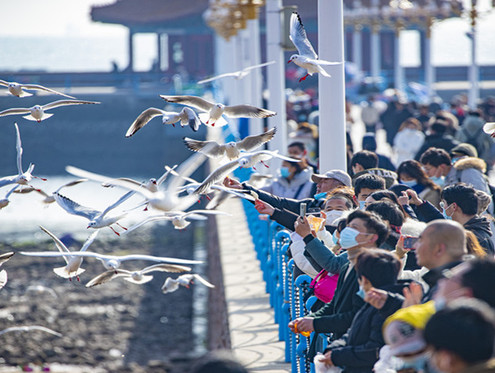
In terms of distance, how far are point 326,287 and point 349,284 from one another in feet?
1.81

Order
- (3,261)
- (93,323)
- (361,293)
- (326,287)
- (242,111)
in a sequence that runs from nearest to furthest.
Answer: (361,293), (326,287), (3,261), (242,111), (93,323)

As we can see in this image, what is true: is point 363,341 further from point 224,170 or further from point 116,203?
point 116,203

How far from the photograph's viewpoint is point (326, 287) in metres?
4.60

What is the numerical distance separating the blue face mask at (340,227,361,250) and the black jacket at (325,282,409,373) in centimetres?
38

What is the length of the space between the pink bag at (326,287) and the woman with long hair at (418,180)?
219 centimetres

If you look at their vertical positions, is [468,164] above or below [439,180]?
above

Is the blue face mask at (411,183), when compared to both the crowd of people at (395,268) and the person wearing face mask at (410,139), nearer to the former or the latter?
the crowd of people at (395,268)

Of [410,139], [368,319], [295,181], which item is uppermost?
[368,319]

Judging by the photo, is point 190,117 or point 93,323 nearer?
point 190,117

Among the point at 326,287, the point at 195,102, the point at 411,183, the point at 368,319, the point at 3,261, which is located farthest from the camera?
the point at 411,183

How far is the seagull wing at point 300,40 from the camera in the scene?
5.78m

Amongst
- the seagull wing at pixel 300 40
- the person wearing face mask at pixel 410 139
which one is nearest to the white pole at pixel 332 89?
the seagull wing at pixel 300 40

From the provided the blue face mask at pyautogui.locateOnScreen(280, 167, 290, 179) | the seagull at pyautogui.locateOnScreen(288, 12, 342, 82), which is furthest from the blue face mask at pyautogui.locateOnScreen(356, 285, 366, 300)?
the blue face mask at pyautogui.locateOnScreen(280, 167, 290, 179)

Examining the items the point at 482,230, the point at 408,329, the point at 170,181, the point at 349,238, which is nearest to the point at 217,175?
the point at 170,181
